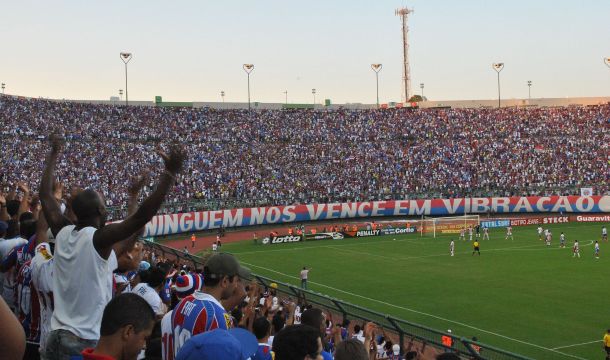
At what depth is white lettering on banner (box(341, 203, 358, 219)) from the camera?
2532 inches

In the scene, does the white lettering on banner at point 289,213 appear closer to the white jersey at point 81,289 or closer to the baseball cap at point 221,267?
the baseball cap at point 221,267

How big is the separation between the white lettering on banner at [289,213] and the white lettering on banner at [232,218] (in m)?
4.64

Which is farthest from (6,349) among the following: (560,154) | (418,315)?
Answer: (560,154)

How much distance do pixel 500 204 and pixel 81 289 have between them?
214 feet

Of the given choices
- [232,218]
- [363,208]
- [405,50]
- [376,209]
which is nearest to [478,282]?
[232,218]

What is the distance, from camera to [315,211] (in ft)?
208

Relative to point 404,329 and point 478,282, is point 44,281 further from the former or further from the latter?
point 478,282

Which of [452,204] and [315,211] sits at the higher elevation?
[452,204]

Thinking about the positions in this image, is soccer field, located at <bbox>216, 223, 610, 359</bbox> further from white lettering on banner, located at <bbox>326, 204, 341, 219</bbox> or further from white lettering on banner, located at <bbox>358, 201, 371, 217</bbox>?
white lettering on banner, located at <bbox>326, 204, 341, 219</bbox>

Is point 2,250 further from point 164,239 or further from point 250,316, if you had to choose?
point 164,239

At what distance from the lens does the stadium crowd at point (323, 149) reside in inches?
2386

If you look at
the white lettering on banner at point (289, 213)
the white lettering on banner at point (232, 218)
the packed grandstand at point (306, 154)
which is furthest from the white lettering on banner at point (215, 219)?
the white lettering on banner at point (289, 213)

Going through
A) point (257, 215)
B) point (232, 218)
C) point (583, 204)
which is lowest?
point (232, 218)

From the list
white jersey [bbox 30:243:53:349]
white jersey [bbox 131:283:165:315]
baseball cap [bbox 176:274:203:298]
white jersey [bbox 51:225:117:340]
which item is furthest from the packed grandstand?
white jersey [bbox 51:225:117:340]
